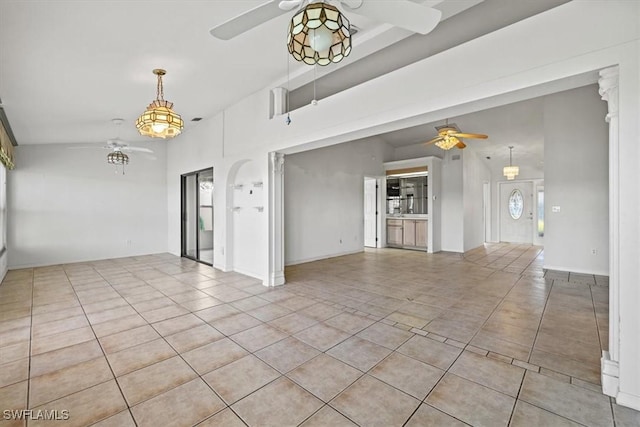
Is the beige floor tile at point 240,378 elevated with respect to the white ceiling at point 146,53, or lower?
lower

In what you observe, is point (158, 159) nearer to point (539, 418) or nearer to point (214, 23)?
point (214, 23)

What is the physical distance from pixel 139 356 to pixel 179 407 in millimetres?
949

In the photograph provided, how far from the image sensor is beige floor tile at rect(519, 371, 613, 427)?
1832 millimetres

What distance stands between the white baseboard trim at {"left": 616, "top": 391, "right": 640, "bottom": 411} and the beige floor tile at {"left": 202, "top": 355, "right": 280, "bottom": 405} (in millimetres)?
2298

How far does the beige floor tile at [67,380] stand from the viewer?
2080mm

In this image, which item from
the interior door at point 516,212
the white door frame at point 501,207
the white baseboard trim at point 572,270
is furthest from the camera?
the interior door at point 516,212

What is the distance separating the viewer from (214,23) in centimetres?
279

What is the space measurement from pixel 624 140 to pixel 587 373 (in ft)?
5.71

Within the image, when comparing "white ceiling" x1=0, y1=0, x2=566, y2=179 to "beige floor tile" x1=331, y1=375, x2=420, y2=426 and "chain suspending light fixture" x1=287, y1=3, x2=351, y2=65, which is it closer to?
"chain suspending light fixture" x1=287, y1=3, x2=351, y2=65

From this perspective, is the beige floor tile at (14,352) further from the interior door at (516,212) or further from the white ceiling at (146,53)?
the interior door at (516,212)

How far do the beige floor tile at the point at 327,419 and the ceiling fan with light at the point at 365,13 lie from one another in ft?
7.76

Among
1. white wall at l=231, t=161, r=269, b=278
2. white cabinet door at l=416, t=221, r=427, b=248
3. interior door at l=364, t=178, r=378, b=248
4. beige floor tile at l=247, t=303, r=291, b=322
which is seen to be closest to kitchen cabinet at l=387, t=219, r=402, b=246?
interior door at l=364, t=178, r=378, b=248

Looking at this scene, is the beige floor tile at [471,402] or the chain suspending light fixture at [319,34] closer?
the chain suspending light fixture at [319,34]

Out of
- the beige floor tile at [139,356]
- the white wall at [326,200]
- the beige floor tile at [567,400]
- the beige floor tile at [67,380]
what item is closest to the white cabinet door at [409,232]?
the white wall at [326,200]
